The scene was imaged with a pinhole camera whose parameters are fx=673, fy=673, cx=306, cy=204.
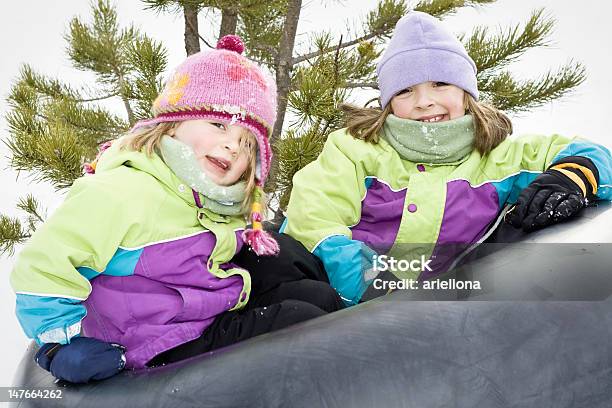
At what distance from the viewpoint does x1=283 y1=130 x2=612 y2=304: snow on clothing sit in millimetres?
1147

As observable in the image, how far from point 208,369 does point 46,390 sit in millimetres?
249

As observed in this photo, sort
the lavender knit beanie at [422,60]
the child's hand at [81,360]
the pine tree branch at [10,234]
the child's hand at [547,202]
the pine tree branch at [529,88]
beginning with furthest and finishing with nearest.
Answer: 1. the pine tree branch at [10,234]
2. the pine tree branch at [529,88]
3. the lavender knit beanie at [422,60]
4. the child's hand at [547,202]
5. the child's hand at [81,360]

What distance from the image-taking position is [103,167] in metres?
1.03

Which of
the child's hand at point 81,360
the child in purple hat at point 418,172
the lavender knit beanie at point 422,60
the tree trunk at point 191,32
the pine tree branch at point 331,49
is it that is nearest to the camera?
the child's hand at point 81,360

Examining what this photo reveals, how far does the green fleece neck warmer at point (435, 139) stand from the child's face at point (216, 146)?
324 mm

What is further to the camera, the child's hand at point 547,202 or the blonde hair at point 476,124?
the blonde hair at point 476,124

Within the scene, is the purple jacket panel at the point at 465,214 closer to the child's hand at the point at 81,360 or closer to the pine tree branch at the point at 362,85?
the child's hand at the point at 81,360

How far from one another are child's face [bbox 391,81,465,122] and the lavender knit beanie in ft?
0.06

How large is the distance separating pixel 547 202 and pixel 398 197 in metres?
0.30

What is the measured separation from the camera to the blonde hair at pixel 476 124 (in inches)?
48.4

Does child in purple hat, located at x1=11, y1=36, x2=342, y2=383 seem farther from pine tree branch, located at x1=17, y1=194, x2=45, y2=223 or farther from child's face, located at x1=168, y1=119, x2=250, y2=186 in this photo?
pine tree branch, located at x1=17, y1=194, x2=45, y2=223

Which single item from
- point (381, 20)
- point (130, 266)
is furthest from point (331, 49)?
point (130, 266)

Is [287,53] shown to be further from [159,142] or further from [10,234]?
[10,234]

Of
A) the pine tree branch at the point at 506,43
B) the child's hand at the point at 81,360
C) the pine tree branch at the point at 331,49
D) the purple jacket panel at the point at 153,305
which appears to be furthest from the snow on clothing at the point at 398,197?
the pine tree branch at the point at 506,43
